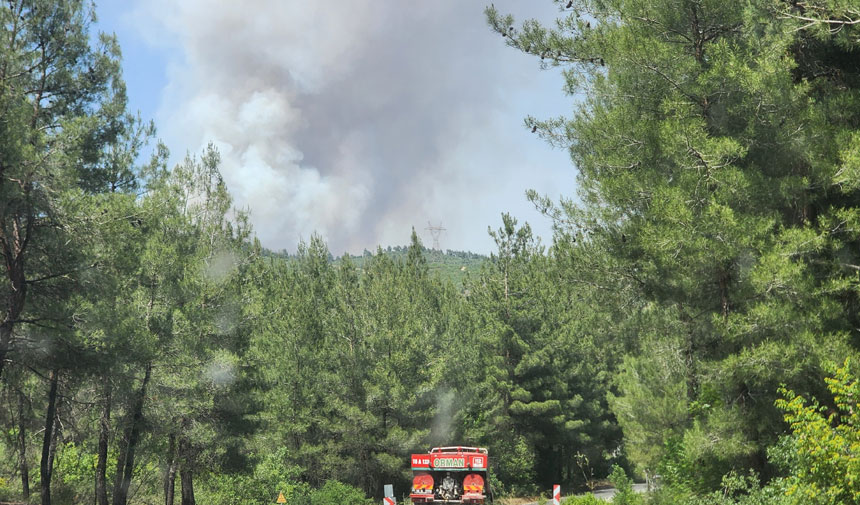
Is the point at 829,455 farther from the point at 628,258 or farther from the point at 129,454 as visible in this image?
the point at 129,454

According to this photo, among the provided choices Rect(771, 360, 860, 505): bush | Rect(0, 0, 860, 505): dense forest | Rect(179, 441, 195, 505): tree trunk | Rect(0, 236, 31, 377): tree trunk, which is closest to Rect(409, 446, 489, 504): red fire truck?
Rect(0, 0, 860, 505): dense forest

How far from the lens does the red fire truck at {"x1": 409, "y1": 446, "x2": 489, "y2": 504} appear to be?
57.5 ft

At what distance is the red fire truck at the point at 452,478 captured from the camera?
17516 mm

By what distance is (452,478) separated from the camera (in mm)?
18219

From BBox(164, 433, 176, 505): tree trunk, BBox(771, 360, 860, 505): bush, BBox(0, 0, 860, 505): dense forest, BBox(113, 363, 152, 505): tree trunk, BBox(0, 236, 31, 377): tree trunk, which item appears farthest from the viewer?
BBox(164, 433, 176, 505): tree trunk

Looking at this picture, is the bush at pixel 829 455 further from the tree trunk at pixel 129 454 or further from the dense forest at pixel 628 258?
the tree trunk at pixel 129 454

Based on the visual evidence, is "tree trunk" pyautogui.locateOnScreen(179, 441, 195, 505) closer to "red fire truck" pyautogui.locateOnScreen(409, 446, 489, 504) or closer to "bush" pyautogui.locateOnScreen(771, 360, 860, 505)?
"red fire truck" pyautogui.locateOnScreen(409, 446, 489, 504)

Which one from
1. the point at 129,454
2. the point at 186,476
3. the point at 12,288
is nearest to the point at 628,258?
the point at 12,288

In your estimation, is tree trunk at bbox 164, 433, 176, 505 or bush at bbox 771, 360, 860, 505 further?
tree trunk at bbox 164, 433, 176, 505

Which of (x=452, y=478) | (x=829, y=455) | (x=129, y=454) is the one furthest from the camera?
(x=129, y=454)

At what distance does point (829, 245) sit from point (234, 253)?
19.7 meters

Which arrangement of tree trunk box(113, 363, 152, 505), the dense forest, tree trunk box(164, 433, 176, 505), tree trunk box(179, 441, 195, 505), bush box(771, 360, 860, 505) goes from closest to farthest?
1. bush box(771, 360, 860, 505)
2. the dense forest
3. tree trunk box(113, 363, 152, 505)
4. tree trunk box(164, 433, 176, 505)
5. tree trunk box(179, 441, 195, 505)

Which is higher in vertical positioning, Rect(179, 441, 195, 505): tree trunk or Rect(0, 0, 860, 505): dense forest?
Rect(0, 0, 860, 505): dense forest

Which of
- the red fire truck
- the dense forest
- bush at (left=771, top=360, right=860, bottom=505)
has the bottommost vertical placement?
the red fire truck
